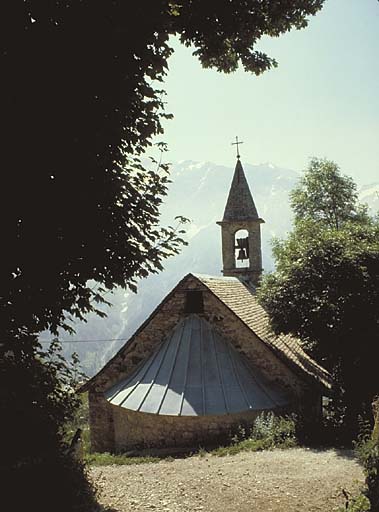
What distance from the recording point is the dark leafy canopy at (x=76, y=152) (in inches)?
195

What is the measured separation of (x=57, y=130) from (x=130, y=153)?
1.39 m

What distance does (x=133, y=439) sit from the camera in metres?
12.8

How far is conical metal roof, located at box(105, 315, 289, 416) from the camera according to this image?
11.9 meters

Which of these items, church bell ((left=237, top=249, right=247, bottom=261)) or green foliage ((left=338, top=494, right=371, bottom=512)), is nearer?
green foliage ((left=338, top=494, right=371, bottom=512))

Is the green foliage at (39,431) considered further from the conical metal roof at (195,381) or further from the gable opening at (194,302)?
the gable opening at (194,302)

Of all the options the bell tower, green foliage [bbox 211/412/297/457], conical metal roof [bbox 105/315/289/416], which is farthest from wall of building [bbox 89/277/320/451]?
the bell tower

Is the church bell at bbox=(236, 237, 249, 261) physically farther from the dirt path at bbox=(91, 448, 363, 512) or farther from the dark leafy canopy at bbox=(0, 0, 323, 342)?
the dark leafy canopy at bbox=(0, 0, 323, 342)

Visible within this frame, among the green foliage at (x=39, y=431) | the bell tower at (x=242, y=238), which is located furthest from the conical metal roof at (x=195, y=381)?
the bell tower at (x=242, y=238)

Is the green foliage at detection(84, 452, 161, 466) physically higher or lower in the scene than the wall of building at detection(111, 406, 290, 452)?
lower

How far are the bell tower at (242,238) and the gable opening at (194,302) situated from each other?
22.1ft

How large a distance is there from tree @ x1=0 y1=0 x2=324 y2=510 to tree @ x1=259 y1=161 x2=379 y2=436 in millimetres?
7728

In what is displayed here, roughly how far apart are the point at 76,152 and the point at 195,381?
8829 millimetres

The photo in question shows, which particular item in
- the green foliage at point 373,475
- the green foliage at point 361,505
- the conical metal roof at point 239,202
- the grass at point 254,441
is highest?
the conical metal roof at point 239,202

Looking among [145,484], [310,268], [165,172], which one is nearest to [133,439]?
[145,484]
